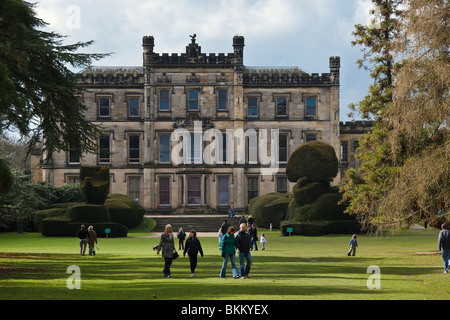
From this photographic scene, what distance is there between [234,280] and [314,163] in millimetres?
26956

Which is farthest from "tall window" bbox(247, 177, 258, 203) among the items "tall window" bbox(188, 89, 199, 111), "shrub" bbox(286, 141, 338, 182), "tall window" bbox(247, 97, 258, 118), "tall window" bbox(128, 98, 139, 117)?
"shrub" bbox(286, 141, 338, 182)

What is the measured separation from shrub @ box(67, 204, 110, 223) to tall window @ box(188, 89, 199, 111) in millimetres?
20432

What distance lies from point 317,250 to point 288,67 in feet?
126

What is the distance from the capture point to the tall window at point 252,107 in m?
63.1

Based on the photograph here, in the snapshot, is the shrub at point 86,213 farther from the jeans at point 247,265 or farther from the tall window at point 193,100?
the jeans at point 247,265

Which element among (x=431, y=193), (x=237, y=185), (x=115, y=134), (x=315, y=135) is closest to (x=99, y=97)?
(x=115, y=134)

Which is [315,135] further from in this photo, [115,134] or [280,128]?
[115,134]

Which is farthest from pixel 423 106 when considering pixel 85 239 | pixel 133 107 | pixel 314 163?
pixel 133 107

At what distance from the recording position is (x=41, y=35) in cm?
2583

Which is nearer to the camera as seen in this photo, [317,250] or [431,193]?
[431,193]

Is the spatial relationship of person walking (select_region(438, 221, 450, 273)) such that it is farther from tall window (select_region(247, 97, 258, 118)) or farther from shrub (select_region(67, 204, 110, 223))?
tall window (select_region(247, 97, 258, 118))

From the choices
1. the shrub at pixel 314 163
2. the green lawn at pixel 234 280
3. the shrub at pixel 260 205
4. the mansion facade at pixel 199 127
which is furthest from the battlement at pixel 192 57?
the green lawn at pixel 234 280

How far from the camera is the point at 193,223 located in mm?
52125

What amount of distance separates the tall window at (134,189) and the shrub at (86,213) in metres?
18.2
